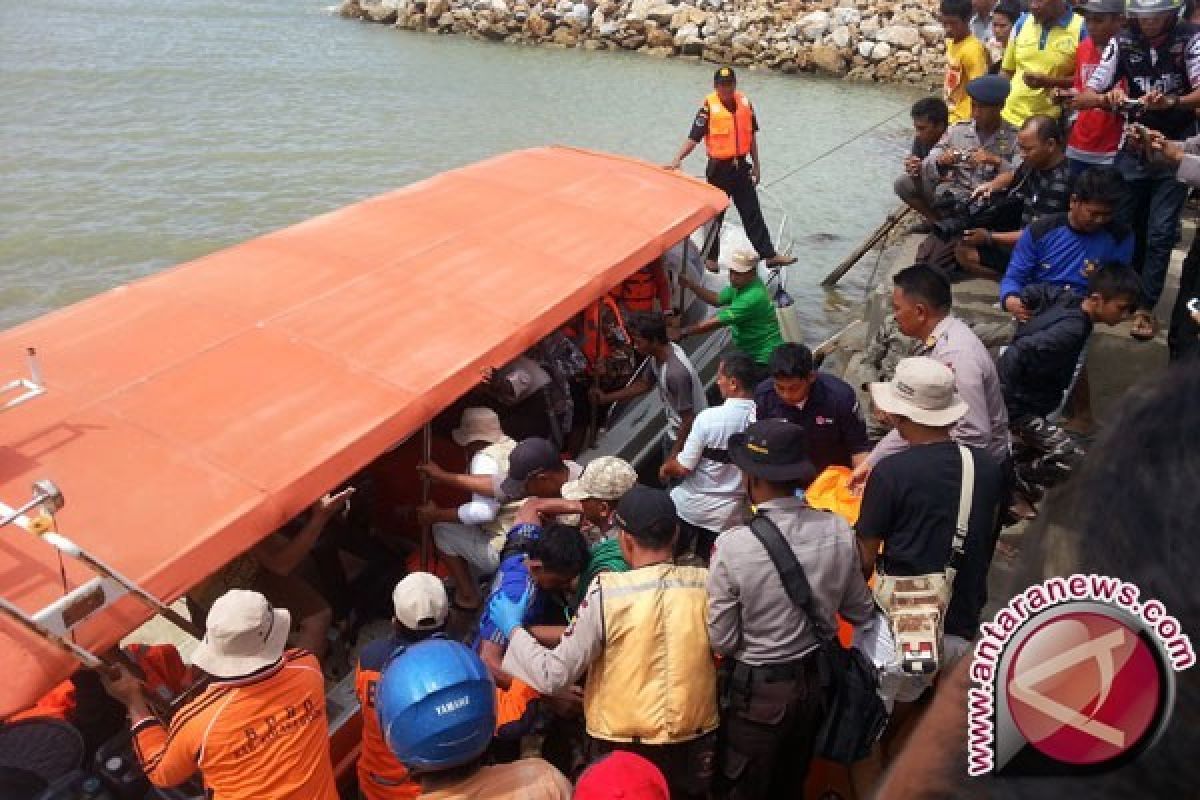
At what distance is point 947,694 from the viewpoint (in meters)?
0.83

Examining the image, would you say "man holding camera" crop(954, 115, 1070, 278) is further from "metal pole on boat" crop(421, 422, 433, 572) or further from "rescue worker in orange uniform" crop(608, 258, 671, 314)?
"metal pole on boat" crop(421, 422, 433, 572)

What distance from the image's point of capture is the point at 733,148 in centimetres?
892

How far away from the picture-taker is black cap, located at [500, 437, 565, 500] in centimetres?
390

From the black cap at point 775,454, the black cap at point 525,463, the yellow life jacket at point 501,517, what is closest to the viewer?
the black cap at point 775,454

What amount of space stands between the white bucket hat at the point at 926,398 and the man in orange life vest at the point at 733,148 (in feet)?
18.7

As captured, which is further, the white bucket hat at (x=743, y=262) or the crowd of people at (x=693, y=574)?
the white bucket hat at (x=743, y=262)

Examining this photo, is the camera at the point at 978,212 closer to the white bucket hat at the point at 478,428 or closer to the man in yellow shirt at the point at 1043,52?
the man in yellow shirt at the point at 1043,52

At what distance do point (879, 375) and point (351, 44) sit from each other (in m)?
25.0

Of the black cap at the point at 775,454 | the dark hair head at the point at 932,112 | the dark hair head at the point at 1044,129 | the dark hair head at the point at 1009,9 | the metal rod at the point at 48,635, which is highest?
the dark hair head at the point at 1009,9

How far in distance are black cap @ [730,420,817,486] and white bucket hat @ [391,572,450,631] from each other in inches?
47.4

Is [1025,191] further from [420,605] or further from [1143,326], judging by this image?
[420,605]

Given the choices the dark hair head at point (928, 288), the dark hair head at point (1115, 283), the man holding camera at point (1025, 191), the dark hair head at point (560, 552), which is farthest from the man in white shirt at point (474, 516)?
the man holding camera at point (1025, 191)

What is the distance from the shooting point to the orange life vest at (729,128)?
880cm
